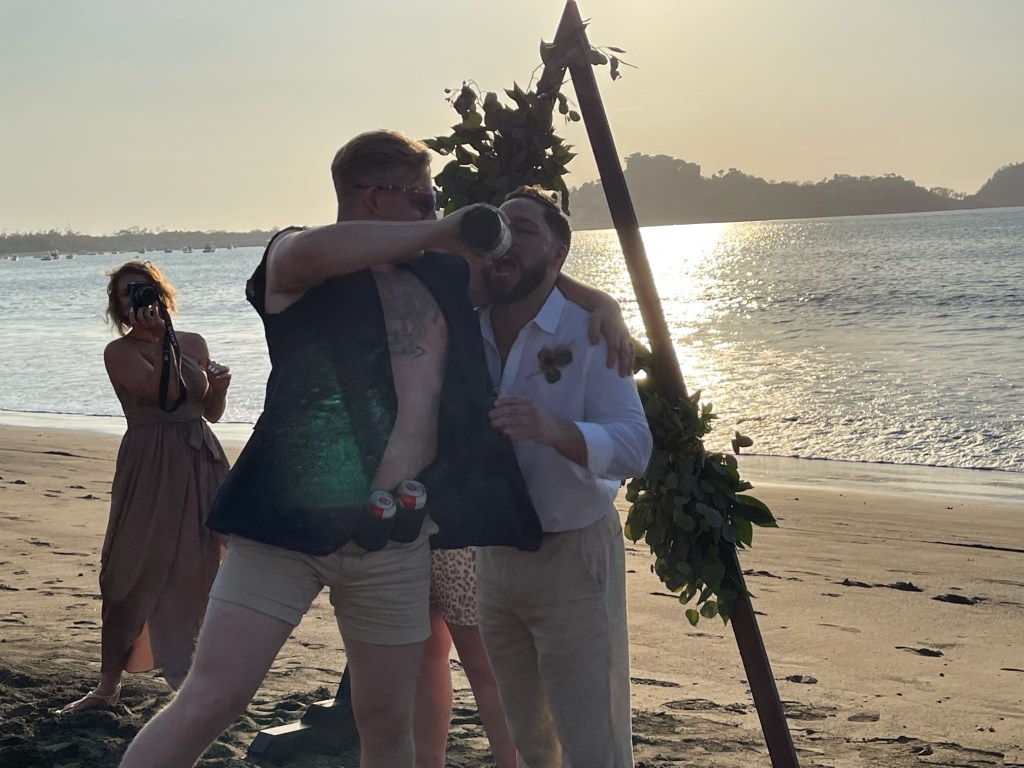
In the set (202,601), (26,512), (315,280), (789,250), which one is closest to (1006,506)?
(202,601)

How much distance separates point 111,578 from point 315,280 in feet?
8.88

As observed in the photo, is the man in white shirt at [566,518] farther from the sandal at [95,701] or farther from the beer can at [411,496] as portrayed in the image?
the sandal at [95,701]

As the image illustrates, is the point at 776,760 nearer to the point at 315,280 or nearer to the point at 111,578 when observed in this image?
the point at 315,280

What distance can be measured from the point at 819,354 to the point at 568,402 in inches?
994

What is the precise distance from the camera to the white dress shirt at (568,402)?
285 cm

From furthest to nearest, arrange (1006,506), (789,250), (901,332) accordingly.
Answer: (789,250) < (901,332) < (1006,506)

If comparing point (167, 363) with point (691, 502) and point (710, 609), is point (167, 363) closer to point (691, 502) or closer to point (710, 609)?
point (691, 502)

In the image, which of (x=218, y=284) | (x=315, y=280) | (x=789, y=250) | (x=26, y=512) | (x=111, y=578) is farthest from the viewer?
(x=789, y=250)

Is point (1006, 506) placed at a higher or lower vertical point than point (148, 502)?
lower

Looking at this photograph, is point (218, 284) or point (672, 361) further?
point (218, 284)

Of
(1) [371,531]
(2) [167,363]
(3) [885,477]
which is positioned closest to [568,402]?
(1) [371,531]

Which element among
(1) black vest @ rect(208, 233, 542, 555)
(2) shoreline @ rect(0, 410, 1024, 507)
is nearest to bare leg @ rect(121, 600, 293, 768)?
(1) black vest @ rect(208, 233, 542, 555)

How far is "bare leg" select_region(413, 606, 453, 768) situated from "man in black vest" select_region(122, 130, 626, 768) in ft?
2.02

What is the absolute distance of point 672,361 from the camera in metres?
3.34
